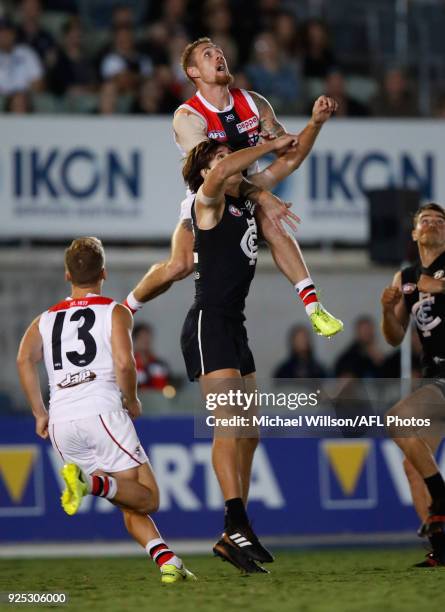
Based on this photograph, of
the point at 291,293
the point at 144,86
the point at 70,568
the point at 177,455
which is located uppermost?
the point at 144,86

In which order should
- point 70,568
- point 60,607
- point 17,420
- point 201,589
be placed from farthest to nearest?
1. point 17,420
2. point 70,568
3. point 201,589
4. point 60,607

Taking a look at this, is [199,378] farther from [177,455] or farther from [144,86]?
[144,86]

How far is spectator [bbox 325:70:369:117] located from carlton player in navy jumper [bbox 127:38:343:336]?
663cm

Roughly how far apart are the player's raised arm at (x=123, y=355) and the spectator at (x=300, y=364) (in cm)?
638

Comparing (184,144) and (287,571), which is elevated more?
(184,144)

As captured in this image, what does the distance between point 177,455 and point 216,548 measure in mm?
4961

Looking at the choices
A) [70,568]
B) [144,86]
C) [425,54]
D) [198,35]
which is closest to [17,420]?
[70,568]

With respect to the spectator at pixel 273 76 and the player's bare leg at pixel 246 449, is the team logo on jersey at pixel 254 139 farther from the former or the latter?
the spectator at pixel 273 76

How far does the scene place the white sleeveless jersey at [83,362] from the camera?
7.90 meters

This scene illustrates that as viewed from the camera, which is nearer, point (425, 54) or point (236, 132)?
point (236, 132)

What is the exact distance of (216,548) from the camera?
26.1 feet

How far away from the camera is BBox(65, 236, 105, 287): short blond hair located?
8.02 meters

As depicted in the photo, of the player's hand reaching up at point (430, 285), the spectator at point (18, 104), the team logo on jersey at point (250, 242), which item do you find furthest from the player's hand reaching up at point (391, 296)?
the spectator at point (18, 104)

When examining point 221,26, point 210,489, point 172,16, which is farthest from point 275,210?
point 172,16
